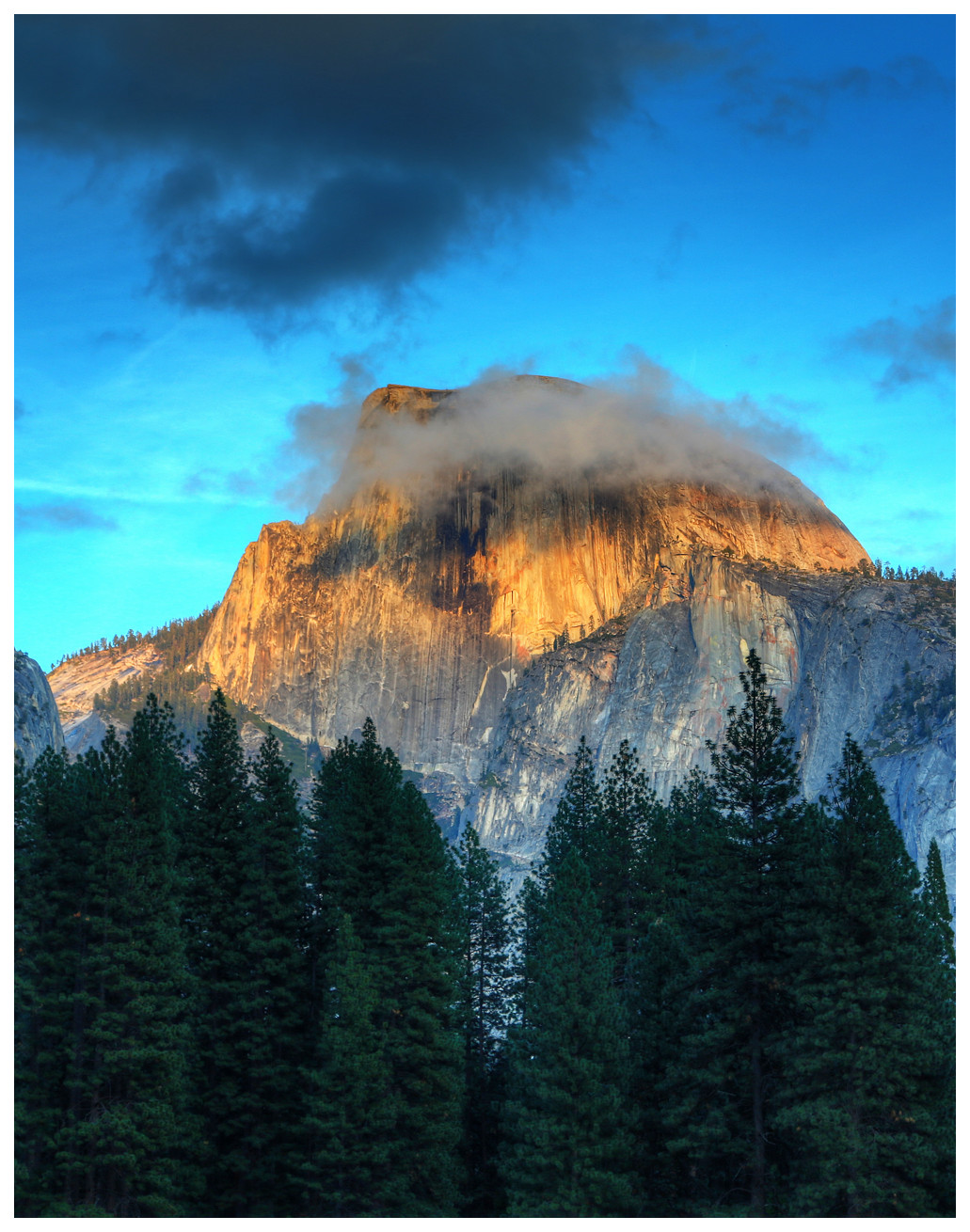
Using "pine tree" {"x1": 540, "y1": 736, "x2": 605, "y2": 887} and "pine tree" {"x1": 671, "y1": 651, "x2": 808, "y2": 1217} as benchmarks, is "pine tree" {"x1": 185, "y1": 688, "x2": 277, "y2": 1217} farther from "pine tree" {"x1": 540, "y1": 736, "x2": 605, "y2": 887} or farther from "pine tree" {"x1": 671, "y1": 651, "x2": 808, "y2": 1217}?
"pine tree" {"x1": 540, "y1": 736, "x2": 605, "y2": 887}

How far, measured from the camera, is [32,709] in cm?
11075

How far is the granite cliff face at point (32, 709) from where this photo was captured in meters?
105

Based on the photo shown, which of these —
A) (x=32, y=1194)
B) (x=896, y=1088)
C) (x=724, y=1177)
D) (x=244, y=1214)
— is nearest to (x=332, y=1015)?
(x=244, y=1214)

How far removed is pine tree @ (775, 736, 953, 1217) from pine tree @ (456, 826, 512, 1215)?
1739 centimetres

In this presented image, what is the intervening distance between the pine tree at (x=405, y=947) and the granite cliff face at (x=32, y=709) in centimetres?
4877

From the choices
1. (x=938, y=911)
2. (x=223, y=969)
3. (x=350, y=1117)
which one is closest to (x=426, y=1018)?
(x=350, y=1117)

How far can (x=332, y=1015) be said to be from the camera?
49594 mm

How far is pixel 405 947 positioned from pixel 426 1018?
11.3 ft

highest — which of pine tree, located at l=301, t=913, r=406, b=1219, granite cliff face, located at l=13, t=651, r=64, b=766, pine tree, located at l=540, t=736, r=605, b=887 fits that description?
granite cliff face, located at l=13, t=651, r=64, b=766

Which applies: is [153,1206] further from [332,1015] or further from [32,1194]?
[332,1015]

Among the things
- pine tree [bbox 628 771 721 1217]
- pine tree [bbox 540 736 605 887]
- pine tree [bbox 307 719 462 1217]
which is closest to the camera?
pine tree [bbox 628 771 721 1217]

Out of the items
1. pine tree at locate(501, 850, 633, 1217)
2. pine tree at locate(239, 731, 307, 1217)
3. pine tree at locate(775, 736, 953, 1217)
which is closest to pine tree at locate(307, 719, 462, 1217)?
pine tree at locate(239, 731, 307, 1217)

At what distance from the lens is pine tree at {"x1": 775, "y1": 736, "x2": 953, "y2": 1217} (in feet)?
130
